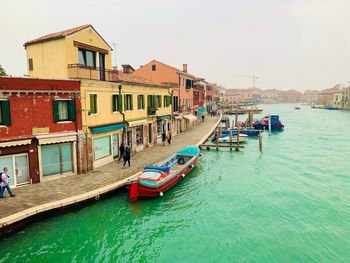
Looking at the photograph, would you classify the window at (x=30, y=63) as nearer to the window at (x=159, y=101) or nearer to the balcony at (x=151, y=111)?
the balcony at (x=151, y=111)

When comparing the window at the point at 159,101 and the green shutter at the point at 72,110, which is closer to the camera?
the green shutter at the point at 72,110

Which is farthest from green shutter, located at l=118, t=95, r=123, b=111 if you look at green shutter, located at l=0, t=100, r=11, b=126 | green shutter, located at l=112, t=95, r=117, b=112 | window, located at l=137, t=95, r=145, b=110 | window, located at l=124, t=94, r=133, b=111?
green shutter, located at l=0, t=100, r=11, b=126

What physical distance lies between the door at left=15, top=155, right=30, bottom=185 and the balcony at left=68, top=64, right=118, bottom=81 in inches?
219

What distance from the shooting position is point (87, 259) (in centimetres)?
937

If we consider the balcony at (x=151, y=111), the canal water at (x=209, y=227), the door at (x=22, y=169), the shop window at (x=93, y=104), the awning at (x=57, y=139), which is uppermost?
the shop window at (x=93, y=104)

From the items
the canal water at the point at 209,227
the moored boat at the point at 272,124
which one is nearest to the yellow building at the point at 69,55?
the canal water at the point at 209,227

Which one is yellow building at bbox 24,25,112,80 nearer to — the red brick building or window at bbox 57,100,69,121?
the red brick building

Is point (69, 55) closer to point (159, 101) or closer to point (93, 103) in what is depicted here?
point (93, 103)

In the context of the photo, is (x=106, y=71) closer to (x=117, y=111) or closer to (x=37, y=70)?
(x=117, y=111)

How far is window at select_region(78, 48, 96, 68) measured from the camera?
1641cm

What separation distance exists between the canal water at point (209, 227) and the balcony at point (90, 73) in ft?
25.9

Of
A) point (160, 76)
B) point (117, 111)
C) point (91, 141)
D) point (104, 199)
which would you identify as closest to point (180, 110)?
point (160, 76)

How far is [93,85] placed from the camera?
16250 mm

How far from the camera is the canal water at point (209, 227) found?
9727 millimetres
